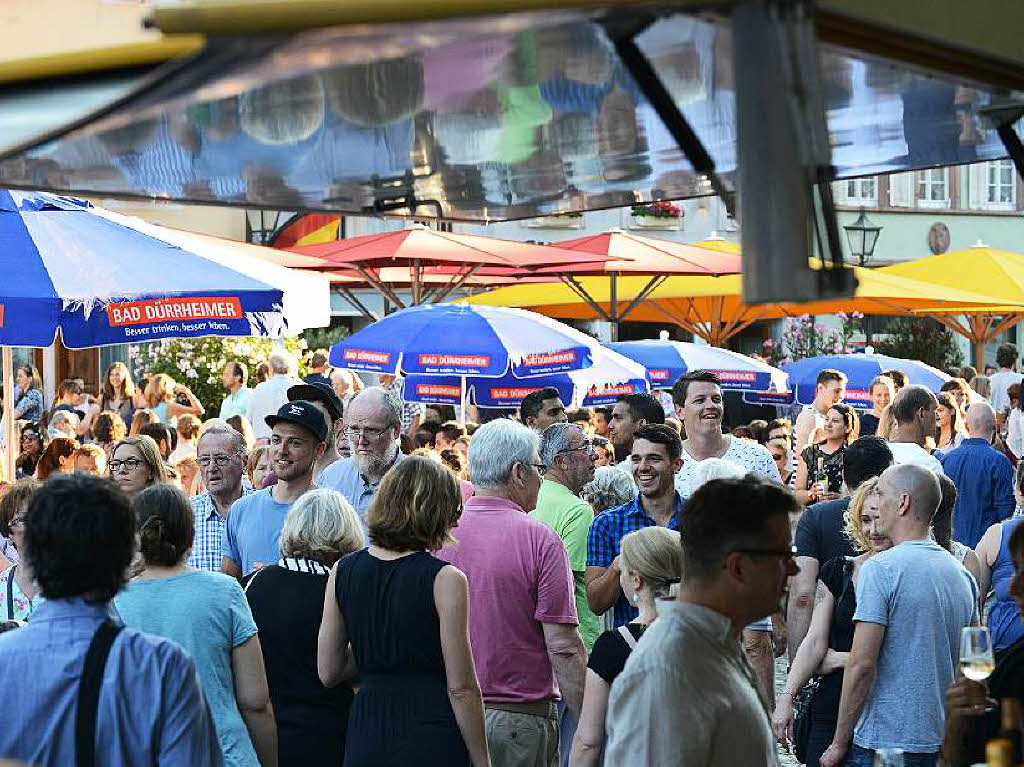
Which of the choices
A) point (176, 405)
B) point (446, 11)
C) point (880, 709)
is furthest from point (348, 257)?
point (446, 11)

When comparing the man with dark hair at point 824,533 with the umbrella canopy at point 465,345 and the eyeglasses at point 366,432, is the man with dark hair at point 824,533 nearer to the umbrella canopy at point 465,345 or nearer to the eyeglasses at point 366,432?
the eyeglasses at point 366,432

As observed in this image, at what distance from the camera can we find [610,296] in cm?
2102

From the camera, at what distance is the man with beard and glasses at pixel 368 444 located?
790cm

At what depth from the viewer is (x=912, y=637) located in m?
5.72

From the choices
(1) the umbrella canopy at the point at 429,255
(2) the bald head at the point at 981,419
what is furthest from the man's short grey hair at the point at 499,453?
(1) the umbrella canopy at the point at 429,255

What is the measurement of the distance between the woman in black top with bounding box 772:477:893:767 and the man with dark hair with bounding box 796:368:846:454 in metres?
7.35

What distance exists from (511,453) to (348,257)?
9834 mm

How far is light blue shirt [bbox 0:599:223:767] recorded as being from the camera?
3.57 meters

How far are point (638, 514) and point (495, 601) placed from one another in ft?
4.97

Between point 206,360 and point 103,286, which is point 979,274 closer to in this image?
point 206,360

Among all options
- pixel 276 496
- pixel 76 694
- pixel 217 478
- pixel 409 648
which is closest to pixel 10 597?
pixel 276 496

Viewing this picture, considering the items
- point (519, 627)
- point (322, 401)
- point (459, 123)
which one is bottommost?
point (519, 627)

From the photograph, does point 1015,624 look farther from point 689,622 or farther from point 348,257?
point 348,257

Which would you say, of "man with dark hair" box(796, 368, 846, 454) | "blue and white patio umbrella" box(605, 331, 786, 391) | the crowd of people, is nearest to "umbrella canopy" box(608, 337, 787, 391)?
"blue and white patio umbrella" box(605, 331, 786, 391)
